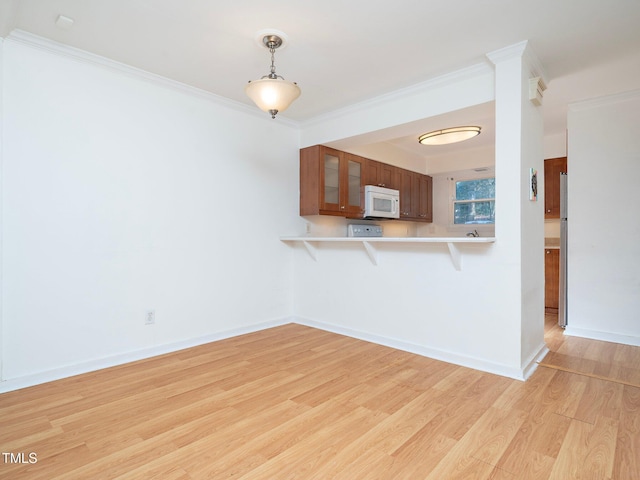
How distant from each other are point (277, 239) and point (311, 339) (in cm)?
125

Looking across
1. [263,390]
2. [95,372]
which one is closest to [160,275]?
[95,372]

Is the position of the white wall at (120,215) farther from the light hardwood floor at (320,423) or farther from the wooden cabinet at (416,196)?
the wooden cabinet at (416,196)

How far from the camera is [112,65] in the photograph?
2.89 meters

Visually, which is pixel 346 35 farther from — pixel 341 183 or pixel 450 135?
pixel 450 135

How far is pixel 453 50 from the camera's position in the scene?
271cm

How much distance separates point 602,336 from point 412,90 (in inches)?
125

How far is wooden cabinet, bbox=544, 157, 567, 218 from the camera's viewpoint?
493cm

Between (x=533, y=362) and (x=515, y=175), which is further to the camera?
(x=533, y=362)

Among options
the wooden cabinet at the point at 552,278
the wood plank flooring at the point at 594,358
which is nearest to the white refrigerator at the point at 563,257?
the wood plank flooring at the point at 594,358

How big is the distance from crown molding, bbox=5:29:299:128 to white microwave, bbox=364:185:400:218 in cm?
182

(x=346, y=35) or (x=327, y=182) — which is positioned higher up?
(x=346, y=35)

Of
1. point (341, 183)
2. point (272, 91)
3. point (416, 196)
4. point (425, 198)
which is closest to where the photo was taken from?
point (272, 91)

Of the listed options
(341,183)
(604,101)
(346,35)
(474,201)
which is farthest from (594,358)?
(474,201)

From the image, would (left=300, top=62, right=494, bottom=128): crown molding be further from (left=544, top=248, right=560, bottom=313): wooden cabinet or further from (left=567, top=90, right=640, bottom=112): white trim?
(left=544, top=248, right=560, bottom=313): wooden cabinet
